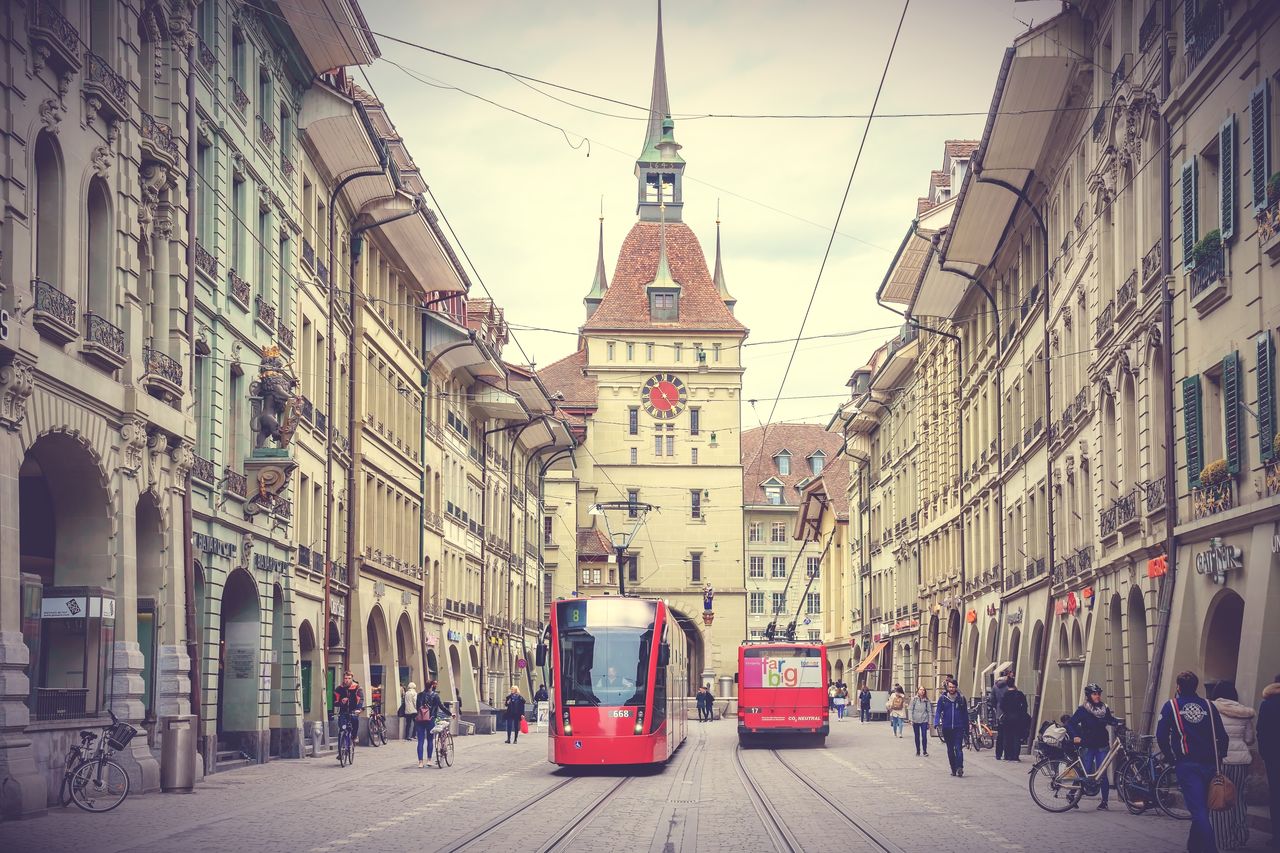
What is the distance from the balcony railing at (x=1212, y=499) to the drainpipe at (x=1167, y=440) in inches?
39.3

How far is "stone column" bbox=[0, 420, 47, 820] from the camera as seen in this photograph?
19.8 meters

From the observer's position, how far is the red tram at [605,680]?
3045cm

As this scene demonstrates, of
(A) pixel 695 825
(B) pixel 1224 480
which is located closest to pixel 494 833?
(A) pixel 695 825

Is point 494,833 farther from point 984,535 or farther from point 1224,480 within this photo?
point 984,535

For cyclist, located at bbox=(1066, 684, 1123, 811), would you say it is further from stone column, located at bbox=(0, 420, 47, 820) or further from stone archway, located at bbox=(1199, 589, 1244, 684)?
stone column, located at bbox=(0, 420, 47, 820)

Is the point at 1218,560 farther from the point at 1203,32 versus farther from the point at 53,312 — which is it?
the point at 53,312

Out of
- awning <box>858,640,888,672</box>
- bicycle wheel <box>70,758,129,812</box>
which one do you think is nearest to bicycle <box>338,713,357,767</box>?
bicycle wheel <box>70,758,129,812</box>

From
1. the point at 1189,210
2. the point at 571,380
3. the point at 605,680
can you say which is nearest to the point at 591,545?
the point at 571,380

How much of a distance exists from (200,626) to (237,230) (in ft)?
25.0

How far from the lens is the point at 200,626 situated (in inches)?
1194

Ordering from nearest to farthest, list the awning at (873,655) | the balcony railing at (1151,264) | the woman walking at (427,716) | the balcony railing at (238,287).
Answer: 1. the balcony railing at (1151,264)
2. the balcony railing at (238,287)
3. the woman walking at (427,716)
4. the awning at (873,655)

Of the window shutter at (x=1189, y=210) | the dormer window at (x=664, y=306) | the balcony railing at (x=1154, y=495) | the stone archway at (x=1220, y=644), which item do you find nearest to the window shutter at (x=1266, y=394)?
the window shutter at (x=1189, y=210)

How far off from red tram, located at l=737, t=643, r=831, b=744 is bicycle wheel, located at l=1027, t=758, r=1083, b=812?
2194cm

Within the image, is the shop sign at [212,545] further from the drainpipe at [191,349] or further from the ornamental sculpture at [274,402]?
the ornamental sculpture at [274,402]
